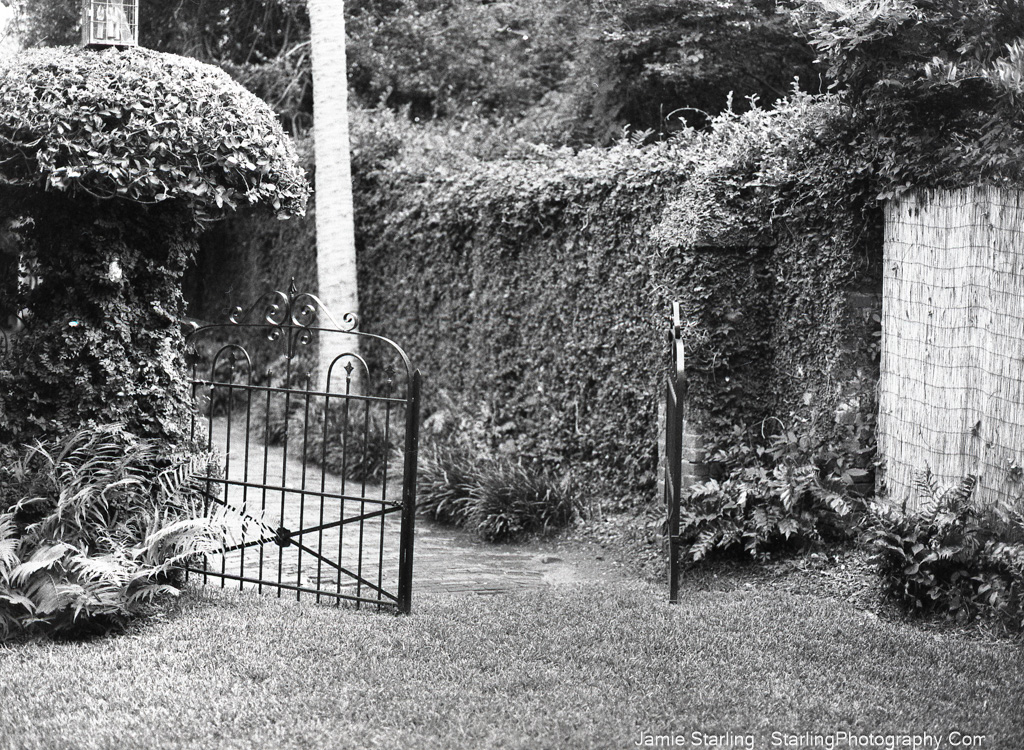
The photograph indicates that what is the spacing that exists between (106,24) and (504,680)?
13.2 ft

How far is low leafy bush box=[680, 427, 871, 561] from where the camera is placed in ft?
20.8

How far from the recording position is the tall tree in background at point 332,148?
36.0 feet

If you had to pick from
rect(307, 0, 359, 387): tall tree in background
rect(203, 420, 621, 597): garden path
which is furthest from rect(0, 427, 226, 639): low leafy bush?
rect(307, 0, 359, 387): tall tree in background

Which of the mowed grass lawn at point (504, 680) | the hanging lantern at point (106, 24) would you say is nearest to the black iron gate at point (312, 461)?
the mowed grass lawn at point (504, 680)

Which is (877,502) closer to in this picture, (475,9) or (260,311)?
(260,311)

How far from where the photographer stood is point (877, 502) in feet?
19.6

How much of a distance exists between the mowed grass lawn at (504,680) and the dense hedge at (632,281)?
74.6 inches

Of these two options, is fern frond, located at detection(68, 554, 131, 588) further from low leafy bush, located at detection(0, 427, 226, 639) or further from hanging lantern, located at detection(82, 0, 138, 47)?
hanging lantern, located at detection(82, 0, 138, 47)

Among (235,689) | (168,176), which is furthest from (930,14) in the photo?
(235,689)

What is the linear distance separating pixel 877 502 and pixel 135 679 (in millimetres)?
3979

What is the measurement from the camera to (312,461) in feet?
35.1

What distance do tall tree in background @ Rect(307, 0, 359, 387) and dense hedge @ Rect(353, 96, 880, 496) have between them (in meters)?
0.54

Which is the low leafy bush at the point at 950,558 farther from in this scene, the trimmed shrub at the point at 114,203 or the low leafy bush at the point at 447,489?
the trimmed shrub at the point at 114,203

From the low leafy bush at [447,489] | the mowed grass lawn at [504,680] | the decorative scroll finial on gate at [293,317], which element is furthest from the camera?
the low leafy bush at [447,489]
